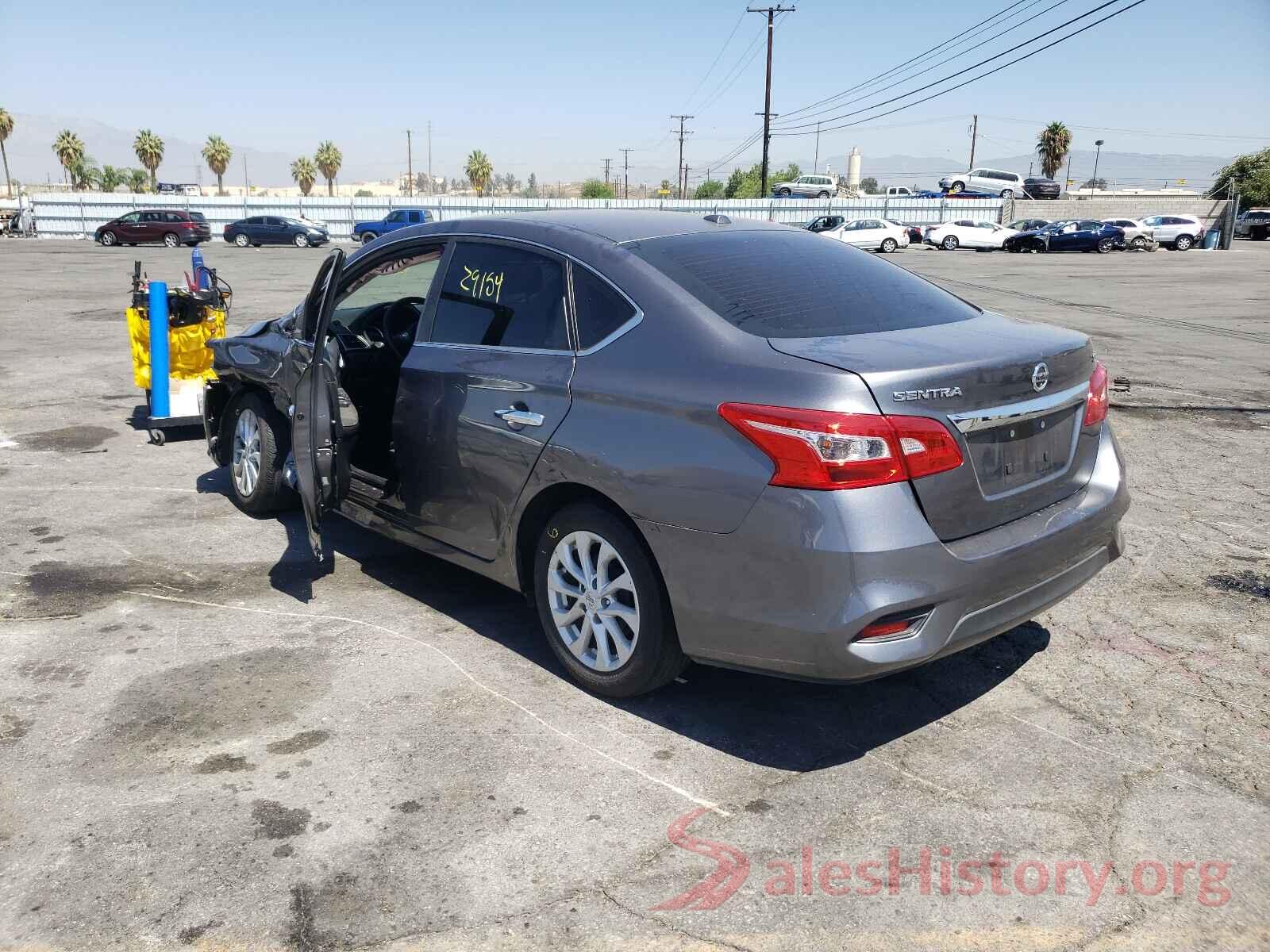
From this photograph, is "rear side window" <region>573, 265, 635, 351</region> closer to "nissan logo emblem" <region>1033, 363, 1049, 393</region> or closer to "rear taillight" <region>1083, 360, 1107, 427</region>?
"nissan logo emblem" <region>1033, 363, 1049, 393</region>

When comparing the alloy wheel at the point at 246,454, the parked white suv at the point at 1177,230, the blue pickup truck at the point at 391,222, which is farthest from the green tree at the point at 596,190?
the alloy wheel at the point at 246,454

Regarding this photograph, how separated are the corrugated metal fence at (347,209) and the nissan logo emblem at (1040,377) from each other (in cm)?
4543

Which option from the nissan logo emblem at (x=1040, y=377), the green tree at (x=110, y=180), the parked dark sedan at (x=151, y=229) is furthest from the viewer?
the green tree at (x=110, y=180)

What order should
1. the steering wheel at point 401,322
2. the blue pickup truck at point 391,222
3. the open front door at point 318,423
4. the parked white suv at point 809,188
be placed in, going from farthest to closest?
the parked white suv at point 809,188, the blue pickup truck at point 391,222, the steering wheel at point 401,322, the open front door at point 318,423

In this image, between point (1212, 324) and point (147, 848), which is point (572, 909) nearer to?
point (147, 848)

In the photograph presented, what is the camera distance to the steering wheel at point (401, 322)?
5070 millimetres

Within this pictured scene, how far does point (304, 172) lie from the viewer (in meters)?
107

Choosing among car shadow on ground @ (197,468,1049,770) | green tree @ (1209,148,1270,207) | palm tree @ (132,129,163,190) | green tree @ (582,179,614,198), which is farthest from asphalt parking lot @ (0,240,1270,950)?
green tree @ (582,179,614,198)

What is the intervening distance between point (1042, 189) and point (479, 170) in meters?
63.5

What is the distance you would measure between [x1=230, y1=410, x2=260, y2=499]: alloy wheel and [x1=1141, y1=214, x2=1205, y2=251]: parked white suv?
44.7 m

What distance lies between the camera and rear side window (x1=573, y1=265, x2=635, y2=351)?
3.75m

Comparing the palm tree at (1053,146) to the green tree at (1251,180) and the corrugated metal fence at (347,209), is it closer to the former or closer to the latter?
the green tree at (1251,180)

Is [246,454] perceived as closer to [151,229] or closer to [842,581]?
[842,581]

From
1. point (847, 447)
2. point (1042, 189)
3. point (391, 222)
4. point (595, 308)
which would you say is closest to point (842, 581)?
point (847, 447)
